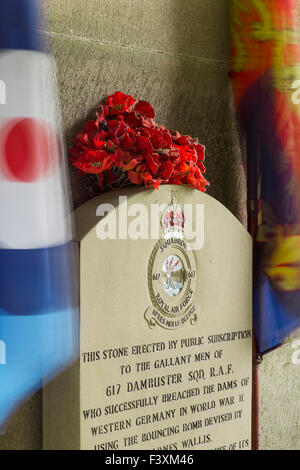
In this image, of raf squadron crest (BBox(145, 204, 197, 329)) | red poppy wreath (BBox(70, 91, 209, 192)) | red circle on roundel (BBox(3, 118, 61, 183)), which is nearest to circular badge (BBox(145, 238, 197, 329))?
raf squadron crest (BBox(145, 204, 197, 329))

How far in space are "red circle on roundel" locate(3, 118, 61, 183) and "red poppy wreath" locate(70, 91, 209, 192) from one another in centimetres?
29

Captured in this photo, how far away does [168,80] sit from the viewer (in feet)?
9.30

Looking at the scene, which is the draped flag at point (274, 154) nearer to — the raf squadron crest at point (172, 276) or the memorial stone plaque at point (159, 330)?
the memorial stone plaque at point (159, 330)

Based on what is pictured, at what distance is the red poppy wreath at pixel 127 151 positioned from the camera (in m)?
2.40

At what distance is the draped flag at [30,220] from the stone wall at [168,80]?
6.9 inches

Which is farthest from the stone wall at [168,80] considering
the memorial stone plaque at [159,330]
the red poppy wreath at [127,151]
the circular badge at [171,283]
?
the circular badge at [171,283]

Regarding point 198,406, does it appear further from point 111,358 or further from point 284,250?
point 284,250

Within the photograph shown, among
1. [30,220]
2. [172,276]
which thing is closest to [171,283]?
[172,276]

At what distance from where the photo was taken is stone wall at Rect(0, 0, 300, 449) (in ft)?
8.07

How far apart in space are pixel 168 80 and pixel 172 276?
89 cm

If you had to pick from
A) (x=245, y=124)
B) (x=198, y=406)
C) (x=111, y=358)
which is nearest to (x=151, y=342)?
(x=111, y=358)

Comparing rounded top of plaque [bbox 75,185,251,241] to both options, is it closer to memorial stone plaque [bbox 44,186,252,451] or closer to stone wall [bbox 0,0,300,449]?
memorial stone plaque [bbox 44,186,252,451]

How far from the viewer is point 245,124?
3.02m

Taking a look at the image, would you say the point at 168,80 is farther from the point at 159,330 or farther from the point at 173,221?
the point at 159,330
